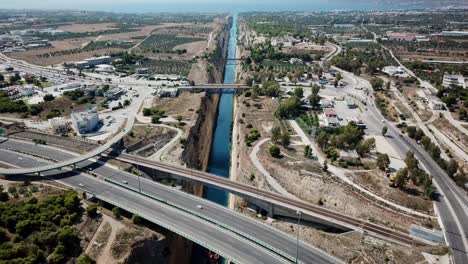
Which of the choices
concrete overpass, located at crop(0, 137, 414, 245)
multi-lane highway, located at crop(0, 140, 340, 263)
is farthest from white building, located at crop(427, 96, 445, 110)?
multi-lane highway, located at crop(0, 140, 340, 263)

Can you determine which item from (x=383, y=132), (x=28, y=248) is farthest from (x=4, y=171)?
(x=383, y=132)

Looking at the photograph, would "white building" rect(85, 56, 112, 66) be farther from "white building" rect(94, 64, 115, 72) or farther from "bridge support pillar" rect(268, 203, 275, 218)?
"bridge support pillar" rect(268, 203, 275, 218)

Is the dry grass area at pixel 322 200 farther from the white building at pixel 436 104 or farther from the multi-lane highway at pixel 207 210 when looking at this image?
the white building at pixel 436 104

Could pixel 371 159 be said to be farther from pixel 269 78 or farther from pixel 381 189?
pixel 269 78

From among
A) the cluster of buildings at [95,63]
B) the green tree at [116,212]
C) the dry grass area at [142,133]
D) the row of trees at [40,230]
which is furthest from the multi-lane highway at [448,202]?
the cluster of buildings at [95,63]

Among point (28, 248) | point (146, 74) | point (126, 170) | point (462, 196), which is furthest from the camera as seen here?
point (146, 74)
